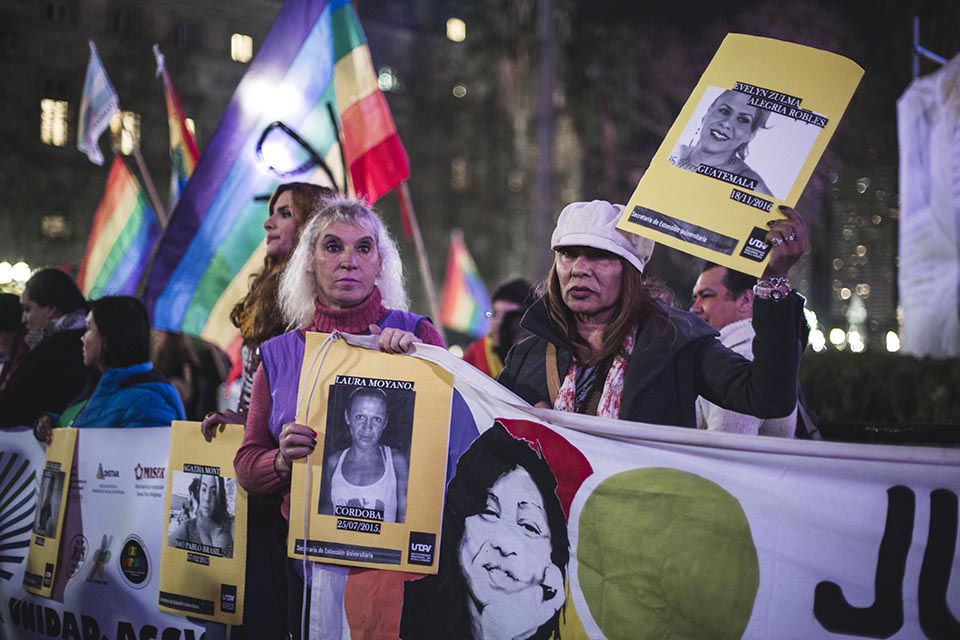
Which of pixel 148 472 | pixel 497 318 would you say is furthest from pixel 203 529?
pixel 497 318

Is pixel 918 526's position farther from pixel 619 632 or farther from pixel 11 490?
pixel 11 490

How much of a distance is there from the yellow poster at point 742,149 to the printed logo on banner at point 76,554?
3071 millimetres

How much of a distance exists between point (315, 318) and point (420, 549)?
3.02ft

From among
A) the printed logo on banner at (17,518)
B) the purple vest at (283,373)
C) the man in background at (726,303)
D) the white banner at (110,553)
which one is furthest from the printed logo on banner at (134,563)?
the man in background at (726,303)

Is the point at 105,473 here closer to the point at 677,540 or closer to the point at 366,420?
the point at 366,420

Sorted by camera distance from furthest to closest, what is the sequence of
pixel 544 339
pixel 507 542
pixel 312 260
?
pixel 312 260 → pixel 544 339 → pixel 507 542

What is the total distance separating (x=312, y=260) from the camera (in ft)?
12.3

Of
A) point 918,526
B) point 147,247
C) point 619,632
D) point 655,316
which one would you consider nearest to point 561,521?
point 619,632

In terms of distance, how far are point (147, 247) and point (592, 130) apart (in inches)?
973

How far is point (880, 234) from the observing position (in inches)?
936

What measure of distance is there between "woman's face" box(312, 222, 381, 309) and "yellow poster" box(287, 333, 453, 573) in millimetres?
318

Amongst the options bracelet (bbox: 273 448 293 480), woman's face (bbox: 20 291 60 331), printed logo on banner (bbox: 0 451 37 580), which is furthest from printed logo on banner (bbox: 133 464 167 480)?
woman's face (bbox: 20 291 60 331)

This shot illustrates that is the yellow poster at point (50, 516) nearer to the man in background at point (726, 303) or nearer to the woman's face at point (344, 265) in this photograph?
the woman's face at point (344, 265)

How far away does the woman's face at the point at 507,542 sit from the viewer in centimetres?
316
